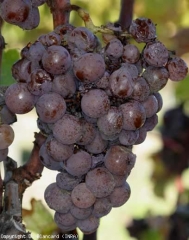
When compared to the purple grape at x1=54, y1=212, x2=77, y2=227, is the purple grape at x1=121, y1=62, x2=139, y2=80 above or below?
above

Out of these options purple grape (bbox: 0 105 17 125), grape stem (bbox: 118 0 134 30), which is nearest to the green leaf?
grape stem (bbox: 118 0 134 30)

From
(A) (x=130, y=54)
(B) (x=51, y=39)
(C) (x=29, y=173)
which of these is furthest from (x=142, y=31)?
(C) (x=29, y=173)

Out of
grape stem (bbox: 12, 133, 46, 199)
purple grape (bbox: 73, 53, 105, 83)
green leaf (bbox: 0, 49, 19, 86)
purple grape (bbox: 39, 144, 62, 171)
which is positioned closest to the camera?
purple grape (bbox: 73, 53, 105, 83)

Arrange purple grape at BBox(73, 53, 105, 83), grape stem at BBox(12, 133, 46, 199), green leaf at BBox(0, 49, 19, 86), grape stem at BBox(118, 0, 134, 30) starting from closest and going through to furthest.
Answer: purple grape at BBox(73, 53, 105, 83)
grape stem at BBox(12, 133, 46, 199)
grape stem at BBox(118, 0, 134, 30)
green leaf at BBox(0, 49, 19, 86)

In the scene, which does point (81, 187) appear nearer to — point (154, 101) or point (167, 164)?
point (154, 101)

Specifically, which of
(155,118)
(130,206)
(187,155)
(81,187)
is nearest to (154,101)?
(155,118)

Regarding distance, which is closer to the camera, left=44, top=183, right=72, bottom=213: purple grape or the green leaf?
left=44, top=183, right=72, bottom=213: purple grape

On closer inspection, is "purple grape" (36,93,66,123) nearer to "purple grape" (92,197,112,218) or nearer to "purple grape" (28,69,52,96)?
"purple grape" (28,69,52,96)

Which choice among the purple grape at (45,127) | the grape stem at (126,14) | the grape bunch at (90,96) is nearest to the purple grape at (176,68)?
the grape bunch at (90,96)
